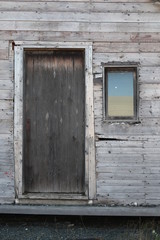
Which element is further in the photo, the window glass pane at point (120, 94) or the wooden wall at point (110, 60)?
the window glass pane at point (120, 94)

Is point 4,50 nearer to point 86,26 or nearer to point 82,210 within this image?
point 86,26

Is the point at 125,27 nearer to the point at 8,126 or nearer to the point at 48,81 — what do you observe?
the point at 48,81

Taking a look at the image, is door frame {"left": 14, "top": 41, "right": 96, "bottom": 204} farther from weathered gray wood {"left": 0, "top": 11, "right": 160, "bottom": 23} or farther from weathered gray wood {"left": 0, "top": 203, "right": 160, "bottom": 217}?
weathered gray wood {"left": 0, "top": 11, "right": 160, "bottom": 23}

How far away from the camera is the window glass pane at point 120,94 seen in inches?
225

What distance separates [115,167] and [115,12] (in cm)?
249

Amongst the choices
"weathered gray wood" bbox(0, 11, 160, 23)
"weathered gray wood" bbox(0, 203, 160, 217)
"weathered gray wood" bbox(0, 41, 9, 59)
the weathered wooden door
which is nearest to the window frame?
the weathered wooden door

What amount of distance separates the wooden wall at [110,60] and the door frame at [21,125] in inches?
3.2

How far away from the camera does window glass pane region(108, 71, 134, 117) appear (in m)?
5.71

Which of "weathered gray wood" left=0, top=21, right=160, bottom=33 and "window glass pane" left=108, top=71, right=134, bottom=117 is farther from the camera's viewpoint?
"window glass pane" left=108, top=71, right=134, bottom=117

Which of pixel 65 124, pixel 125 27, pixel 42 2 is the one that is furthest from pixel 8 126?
pixel 125 27

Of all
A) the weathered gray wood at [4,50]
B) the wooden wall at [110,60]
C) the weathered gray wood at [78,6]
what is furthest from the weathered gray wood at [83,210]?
the weathered gray wood at [78,6]

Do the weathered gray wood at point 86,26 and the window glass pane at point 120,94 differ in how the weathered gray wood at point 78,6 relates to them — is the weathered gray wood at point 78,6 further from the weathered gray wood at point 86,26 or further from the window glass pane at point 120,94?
the window glass pane at point 120,94

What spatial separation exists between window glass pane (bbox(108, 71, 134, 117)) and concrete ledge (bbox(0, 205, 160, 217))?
4.92ft

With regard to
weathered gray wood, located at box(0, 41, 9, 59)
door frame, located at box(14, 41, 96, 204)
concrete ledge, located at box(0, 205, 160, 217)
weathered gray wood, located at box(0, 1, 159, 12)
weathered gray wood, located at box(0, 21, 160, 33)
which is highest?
weathered gray wood, located at box(0, 1, 159, 12)
